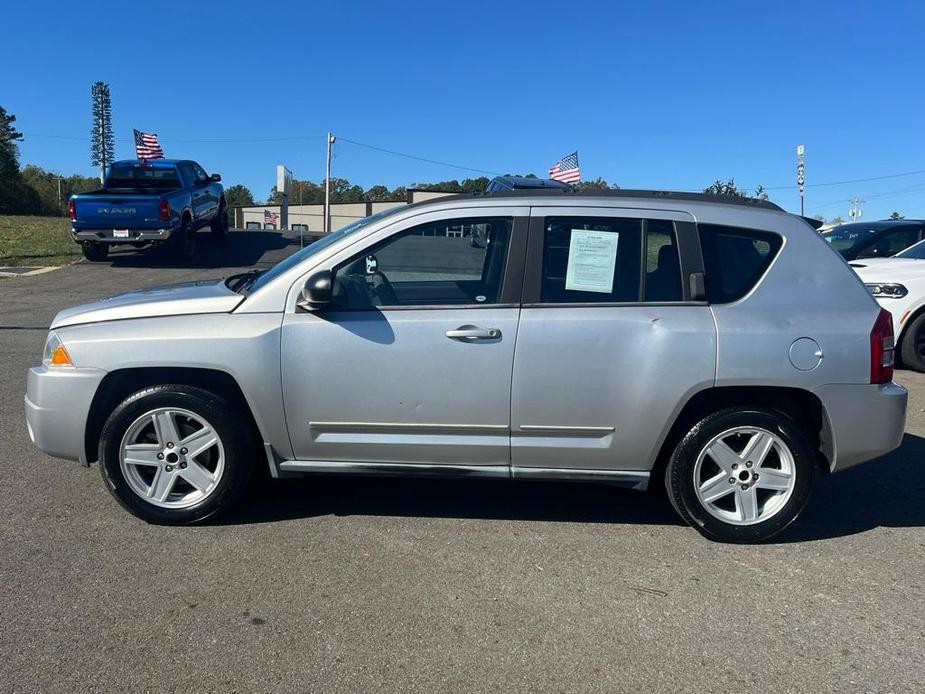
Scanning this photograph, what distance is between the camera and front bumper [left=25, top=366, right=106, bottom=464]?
163 inches

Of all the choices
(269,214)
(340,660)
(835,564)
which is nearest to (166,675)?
(340,660)

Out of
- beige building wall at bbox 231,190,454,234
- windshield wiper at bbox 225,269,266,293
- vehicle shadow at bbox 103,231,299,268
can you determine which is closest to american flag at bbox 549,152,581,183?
vehicle shadow at bbox 103,231,299,268

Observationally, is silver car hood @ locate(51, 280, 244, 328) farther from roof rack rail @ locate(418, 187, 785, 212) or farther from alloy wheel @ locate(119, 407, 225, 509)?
roof rack rail @ locate(418, 187, 785, 212)

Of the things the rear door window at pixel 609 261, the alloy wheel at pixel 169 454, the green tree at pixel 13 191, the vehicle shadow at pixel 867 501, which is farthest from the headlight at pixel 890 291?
the green tree at pixel 13 191

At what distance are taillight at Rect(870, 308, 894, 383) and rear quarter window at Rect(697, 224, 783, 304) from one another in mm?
645

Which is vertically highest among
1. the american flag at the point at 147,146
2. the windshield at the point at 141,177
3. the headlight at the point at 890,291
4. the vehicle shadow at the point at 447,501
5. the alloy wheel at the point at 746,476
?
the american flag at the point at 147,146

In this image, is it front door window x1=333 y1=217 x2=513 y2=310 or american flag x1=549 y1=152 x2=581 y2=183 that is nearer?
front door window x1=333 y1=217 x2=513 y2=310

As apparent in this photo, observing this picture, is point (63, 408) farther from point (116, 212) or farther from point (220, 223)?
point (220, 223)

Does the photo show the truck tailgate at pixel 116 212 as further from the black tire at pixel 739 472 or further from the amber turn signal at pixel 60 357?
the black tire at pixel 739 472

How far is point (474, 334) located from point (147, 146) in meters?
24.6

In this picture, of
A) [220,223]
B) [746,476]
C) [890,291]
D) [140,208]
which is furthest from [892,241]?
[220,223]

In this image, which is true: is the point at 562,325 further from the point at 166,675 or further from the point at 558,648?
the point at 166,675

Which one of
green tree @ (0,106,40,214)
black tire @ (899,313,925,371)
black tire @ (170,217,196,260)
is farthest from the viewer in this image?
green tree @ (0,106,40,214)

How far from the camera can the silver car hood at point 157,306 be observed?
4191 mm
